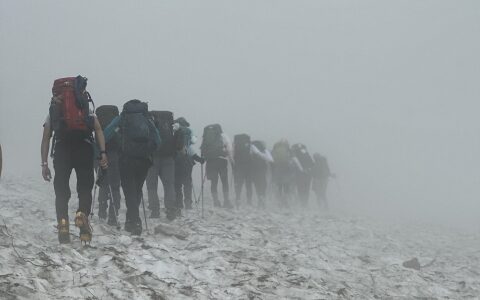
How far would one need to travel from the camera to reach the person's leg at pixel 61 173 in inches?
282

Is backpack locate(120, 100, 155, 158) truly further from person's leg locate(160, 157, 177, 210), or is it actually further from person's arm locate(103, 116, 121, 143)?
person's leg locate(160, 157, 177, 210)

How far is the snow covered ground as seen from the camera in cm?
571

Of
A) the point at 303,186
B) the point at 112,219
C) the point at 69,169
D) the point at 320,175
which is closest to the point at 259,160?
the point at 303,186

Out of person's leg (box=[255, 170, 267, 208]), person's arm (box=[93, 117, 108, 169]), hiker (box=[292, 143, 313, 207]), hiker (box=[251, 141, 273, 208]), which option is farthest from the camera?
hiker (box=[292, 143, 313, 207])

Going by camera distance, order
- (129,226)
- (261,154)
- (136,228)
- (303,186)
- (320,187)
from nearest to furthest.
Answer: (136,228), (129,226), (261,154), (303,186), (320,187)

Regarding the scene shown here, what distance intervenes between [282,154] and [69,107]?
13284 millimetres

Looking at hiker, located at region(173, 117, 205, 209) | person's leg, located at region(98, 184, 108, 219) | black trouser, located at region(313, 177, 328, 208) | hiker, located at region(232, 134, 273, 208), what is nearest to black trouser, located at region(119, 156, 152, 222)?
person's leg, located at region(98, 184, 108, 219)

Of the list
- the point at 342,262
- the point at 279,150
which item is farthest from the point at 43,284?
the point at 279,150

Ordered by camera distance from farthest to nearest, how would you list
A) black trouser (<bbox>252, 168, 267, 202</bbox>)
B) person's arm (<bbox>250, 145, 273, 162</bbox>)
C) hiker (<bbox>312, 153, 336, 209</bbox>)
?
hiker (<bbox>312, 153, 336, 209</bbox>)
black trouser (<bbox>252, 168, 267, 202</bbox>)
person's arm (<bbox>250, 145, 273, 162</bbox>)

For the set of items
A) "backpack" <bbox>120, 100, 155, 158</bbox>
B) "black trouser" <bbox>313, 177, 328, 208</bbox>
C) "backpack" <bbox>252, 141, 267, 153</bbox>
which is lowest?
"black trouser" <bbox>313, 177, 328, 208</bbox>

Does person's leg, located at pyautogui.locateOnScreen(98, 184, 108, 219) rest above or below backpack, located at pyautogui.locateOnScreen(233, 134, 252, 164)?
below

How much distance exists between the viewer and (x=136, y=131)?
850 cm

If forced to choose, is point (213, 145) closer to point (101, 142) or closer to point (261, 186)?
point (261, 186)

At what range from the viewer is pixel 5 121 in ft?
277
